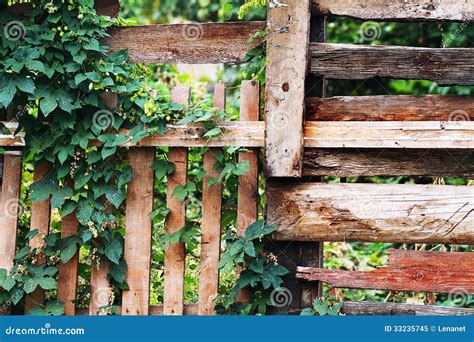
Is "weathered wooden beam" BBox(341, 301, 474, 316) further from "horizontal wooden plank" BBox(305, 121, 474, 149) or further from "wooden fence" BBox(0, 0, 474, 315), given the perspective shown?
"horizontal wooden plank" BBox(305, 121, 474, 149)

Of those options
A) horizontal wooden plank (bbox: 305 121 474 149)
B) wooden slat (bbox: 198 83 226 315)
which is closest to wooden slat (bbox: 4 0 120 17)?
wooden slat (bbox: 198 83 226 315)

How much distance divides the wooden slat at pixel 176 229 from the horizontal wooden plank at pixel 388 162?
63 centimetres

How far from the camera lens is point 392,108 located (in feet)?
11.5

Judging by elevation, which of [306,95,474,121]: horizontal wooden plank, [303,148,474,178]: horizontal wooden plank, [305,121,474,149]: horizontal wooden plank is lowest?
[303,148,474,178]: horizontal wooden plank

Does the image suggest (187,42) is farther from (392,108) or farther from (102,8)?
(392,108)

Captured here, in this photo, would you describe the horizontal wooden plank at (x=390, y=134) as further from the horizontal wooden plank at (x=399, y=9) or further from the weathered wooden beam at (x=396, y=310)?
the weathered wooden beam at (x=396, y=310)

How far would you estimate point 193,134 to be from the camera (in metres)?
3.53

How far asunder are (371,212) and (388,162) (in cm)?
27

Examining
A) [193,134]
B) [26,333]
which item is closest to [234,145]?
[193,134]

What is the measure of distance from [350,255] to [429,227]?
232cm

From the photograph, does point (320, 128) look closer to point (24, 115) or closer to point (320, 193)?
point (320, 193)

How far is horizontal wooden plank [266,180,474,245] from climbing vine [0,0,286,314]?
0.17m

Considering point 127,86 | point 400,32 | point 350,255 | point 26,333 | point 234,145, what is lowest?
point 26,333

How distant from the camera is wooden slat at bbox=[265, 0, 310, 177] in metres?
3.42
